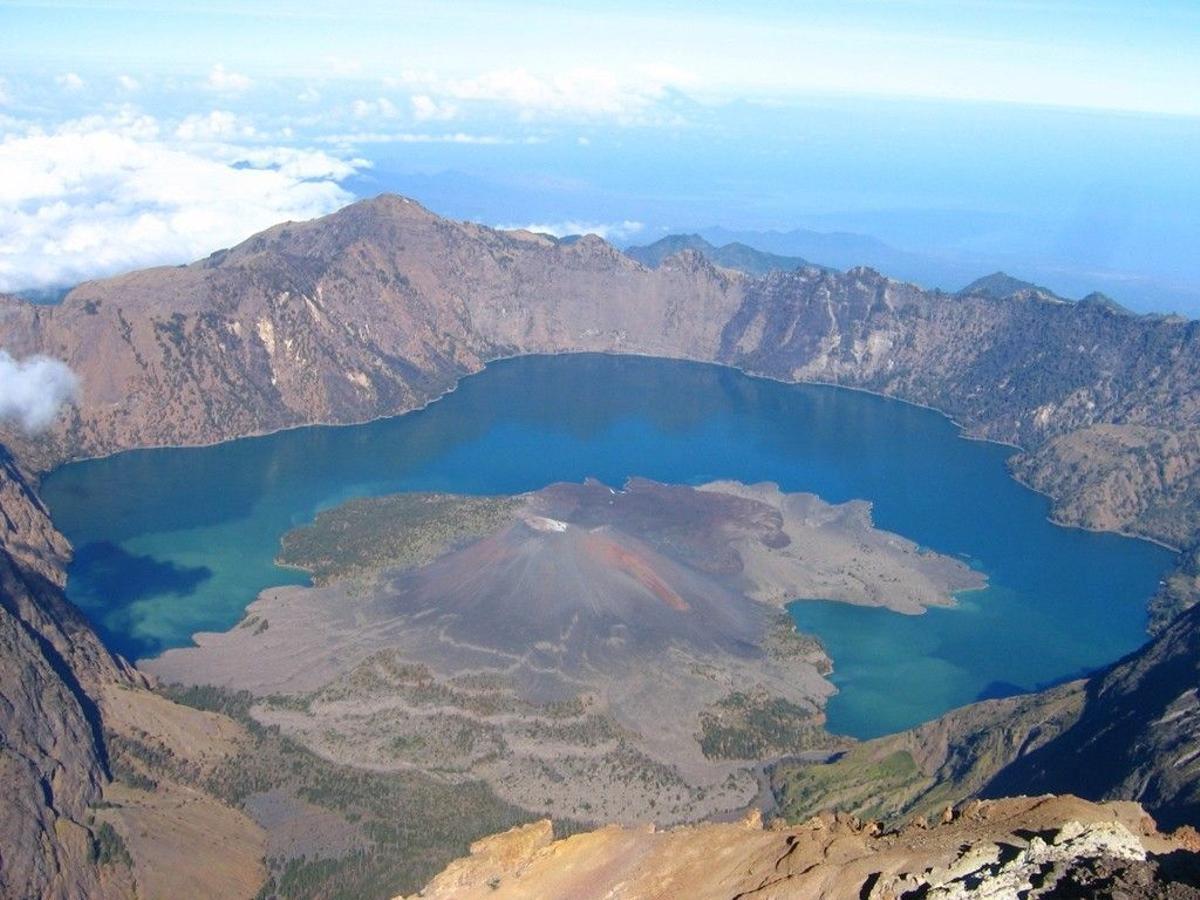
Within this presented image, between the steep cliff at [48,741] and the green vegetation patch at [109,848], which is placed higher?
the steep cliff at [48,741]

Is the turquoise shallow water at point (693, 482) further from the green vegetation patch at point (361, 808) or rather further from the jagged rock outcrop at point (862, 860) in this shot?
the jagged rock outcrop at point (862, 860)

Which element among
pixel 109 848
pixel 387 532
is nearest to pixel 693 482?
pixel 387 532

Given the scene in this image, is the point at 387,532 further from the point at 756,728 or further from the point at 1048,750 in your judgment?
the point at 1048,750

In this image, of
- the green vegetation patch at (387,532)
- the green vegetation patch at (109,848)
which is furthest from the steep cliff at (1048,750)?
the green vegetation patch at (387,532)

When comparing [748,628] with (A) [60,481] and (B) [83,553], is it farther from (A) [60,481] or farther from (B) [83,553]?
(A) [60,481]

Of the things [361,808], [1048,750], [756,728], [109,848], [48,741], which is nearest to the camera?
[109,848]

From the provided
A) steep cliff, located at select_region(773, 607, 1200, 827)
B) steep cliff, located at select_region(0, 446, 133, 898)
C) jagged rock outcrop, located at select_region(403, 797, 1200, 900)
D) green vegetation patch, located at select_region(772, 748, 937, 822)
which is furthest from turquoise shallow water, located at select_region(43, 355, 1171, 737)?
jagged rock outcrop, located at select_region(403, 797, 1200, 900)
